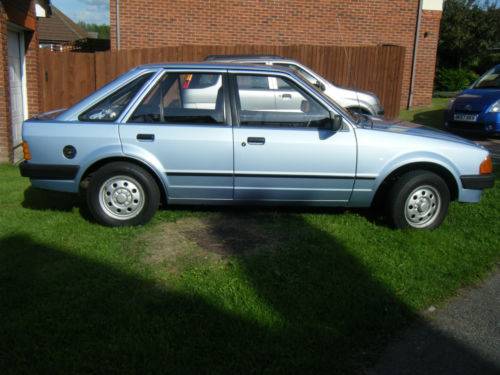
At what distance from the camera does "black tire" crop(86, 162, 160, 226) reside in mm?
5000

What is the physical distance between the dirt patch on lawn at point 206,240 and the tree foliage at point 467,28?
75.2 feet

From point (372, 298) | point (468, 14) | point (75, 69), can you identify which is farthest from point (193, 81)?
point (468, 14)

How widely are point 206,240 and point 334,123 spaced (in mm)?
1737

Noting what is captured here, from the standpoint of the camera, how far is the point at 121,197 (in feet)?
16.7

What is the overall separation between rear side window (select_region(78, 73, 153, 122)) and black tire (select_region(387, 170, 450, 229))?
288cm

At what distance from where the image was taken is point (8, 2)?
8617 millimetres

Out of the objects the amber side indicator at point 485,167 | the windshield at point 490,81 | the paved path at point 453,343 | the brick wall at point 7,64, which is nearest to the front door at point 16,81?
the brick wall at point 7,64

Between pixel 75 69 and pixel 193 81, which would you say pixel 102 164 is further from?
pixel 75 69

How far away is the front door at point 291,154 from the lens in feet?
16.3

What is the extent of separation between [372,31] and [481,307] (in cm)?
1401

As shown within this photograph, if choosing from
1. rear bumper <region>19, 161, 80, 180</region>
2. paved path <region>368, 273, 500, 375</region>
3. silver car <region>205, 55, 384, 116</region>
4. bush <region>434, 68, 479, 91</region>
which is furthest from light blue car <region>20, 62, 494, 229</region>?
bush <region>434, 68, 479, 91</region>

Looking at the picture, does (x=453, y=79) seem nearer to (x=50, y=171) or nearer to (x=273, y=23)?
(x=273, y=23)

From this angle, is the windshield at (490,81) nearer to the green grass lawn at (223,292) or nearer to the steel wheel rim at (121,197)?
the green grass lawn at (223,292)

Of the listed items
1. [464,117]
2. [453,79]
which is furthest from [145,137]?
[453,79]
